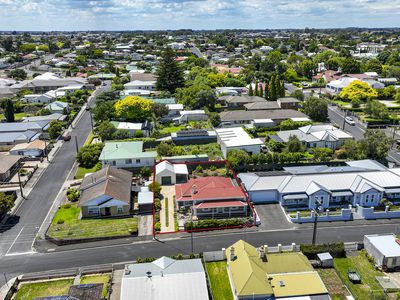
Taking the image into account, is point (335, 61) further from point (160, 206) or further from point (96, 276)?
point (96, 276)

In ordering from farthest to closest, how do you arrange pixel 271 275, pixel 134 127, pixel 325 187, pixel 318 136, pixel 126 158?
pixel 134 127, pixel 318 136, pixel 126 158, pixel 325 187, pixel 271 275

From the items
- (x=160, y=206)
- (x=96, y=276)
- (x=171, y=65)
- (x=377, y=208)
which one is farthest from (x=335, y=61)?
(x=96, y=276)

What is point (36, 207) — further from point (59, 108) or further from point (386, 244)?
point (59, 108)

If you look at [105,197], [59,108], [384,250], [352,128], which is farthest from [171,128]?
[384,250]

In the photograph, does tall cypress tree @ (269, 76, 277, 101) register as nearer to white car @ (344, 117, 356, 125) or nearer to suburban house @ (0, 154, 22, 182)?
white car @ (344, 117, 356, 125)

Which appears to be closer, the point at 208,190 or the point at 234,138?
the point at 208,190
